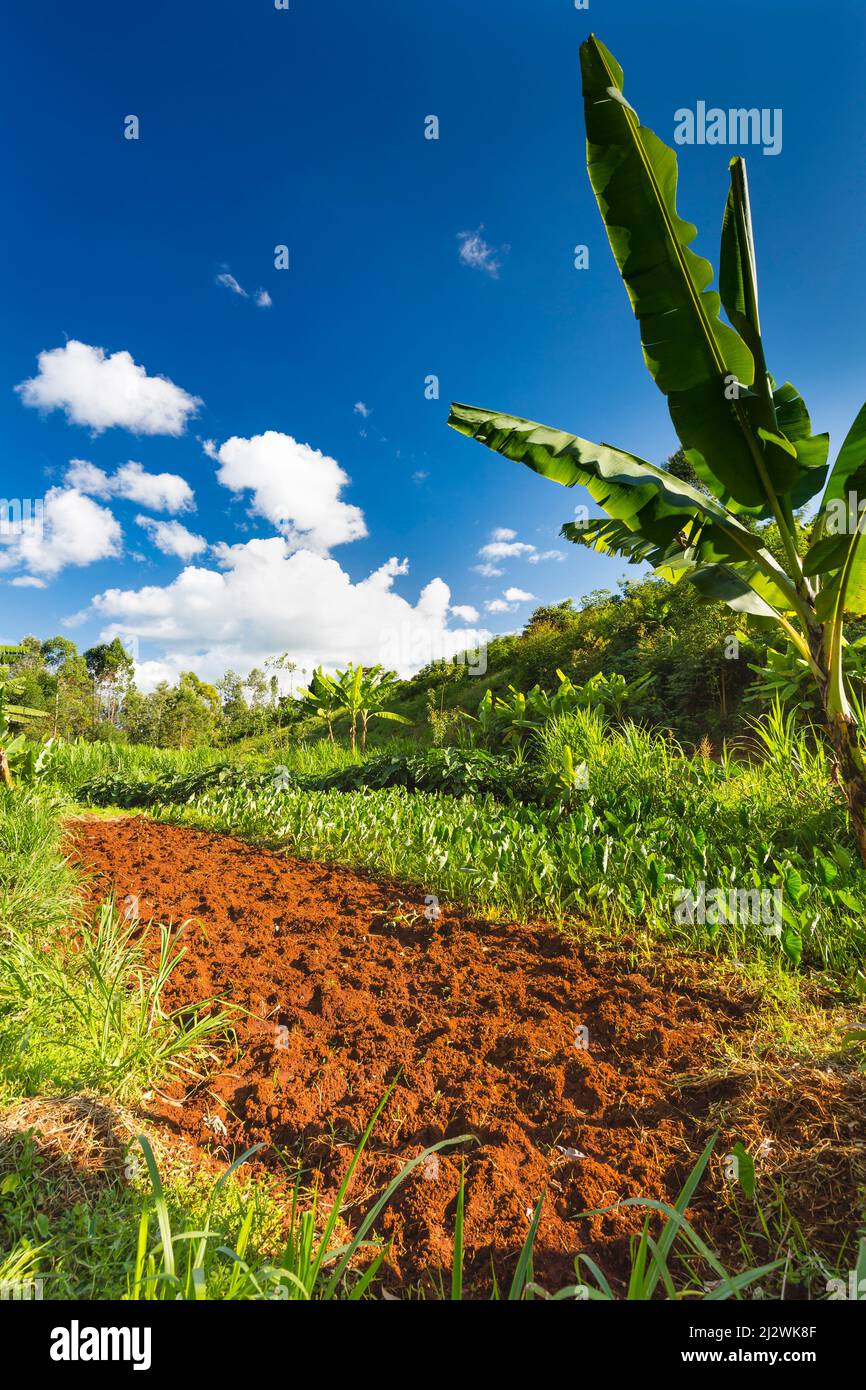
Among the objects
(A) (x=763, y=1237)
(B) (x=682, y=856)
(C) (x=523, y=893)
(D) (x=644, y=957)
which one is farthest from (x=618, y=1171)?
(B) (x=682, y=856)

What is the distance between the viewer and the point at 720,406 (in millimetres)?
2764

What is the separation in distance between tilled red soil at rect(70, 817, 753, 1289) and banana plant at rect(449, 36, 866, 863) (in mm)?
1625

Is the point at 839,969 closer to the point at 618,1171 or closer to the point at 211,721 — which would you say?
the point at 618,1171

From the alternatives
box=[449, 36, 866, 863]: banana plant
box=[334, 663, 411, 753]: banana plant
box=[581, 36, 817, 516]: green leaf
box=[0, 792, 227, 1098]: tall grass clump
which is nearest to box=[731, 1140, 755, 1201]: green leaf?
box=[449, 36, 866, 863]: banana plant

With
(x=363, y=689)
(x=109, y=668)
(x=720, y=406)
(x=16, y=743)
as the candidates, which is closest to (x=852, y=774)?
(x=720, y=406)

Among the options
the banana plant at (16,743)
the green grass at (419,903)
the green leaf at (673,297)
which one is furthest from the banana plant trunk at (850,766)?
the banana plant at (16,743)

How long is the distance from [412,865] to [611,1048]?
226cm

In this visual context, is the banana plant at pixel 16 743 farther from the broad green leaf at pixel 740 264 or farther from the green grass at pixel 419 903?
the broad green leaf at pixel 740 264

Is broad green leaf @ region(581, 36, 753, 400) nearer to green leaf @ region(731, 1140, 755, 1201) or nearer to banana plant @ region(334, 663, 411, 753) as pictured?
green leaf @ region(731, 1140, 755, 1201)

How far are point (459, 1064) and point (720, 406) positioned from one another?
312 cm

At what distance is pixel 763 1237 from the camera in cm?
155

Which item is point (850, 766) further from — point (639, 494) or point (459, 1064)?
point (459, 1064)

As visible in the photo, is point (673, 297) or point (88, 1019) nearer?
point (88, 1019)

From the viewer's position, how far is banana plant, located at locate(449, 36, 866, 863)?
8.55 feet
